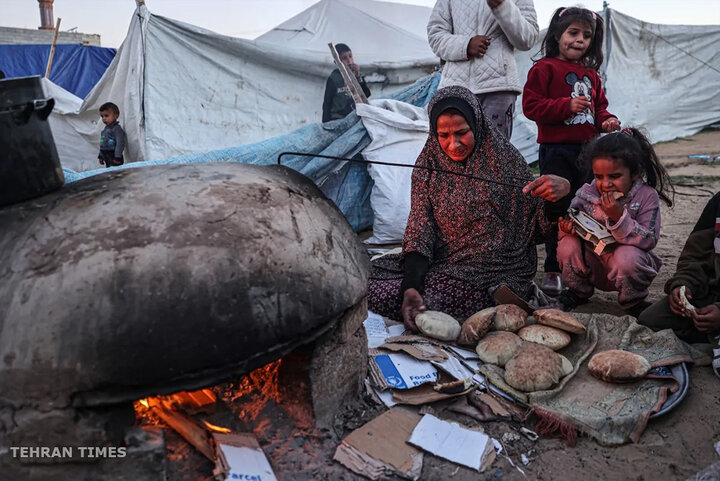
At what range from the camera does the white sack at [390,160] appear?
4.37 m

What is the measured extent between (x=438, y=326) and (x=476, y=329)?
16 cm

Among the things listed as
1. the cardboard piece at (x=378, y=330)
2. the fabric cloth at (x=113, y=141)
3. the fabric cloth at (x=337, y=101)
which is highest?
the fabric cloth at (x=337, y=101)

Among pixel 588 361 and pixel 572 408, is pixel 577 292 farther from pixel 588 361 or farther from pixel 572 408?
pixel 572 408

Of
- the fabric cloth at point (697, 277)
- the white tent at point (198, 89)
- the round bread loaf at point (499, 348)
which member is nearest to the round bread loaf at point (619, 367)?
the round bread loaf at point (499, 348)

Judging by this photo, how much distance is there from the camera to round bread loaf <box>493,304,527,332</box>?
235cm

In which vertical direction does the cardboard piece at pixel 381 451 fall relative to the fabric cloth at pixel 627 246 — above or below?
below

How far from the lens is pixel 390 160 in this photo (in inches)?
177

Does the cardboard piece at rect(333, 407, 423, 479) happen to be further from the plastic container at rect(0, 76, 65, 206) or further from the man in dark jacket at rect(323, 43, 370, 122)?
the man in dark jacket at rect(323, 43, 370, 122)

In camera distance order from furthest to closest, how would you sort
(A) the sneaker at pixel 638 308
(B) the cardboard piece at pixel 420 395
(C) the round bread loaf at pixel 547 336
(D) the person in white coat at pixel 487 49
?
(D) the person in white coat at pixel 487 49 → (A) the sneaker at pixel 638 308 → (C) the round bread loaf at pixel 547 336 → (B) the cardboard piece at pixel 420 395

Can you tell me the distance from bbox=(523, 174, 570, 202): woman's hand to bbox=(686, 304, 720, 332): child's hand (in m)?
0.72

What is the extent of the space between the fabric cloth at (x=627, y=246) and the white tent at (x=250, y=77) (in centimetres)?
391

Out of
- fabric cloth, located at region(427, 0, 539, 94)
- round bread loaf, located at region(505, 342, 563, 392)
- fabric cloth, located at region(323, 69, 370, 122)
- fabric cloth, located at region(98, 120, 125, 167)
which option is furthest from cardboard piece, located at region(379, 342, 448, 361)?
fabric cloth, located at region(98, 120, 125, 167)

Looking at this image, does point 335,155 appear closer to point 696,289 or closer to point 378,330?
point 378,330

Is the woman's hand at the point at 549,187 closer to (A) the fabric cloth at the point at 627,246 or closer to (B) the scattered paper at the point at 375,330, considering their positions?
(A) the fabric cloth at the point at 627,246
